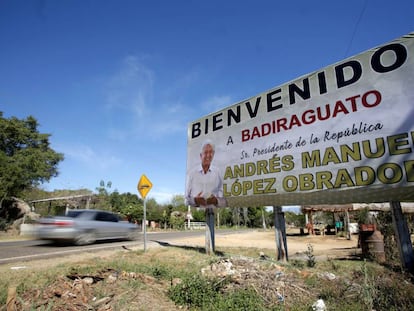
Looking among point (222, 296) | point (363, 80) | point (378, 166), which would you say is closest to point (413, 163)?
point (378, 166)

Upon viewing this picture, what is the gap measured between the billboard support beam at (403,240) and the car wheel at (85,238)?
11.1 m

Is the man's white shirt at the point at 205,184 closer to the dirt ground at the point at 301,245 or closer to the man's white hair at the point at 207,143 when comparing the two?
the man's white hair at the point at 207,143

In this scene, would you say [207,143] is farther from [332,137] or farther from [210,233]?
[332,137]

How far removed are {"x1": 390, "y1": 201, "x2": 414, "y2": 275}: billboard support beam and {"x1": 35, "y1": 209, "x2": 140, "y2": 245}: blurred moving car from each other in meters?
10.9

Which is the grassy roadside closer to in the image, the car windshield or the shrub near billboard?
the shrub near billboard

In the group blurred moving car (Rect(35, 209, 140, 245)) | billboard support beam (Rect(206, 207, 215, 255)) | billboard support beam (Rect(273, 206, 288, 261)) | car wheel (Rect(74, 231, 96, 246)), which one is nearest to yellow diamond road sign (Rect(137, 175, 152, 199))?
billboard support beam (Rect(206, 207, 215, 255))

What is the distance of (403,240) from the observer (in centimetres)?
575

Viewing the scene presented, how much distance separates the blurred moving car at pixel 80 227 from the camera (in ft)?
32.7

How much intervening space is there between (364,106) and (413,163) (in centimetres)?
157

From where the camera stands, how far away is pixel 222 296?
162 inches

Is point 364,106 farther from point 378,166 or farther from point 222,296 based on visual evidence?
point 222,296

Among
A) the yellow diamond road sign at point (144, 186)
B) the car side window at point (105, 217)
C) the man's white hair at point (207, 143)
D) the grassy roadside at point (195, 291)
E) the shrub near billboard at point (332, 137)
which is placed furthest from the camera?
the car side window at point (105, 217)

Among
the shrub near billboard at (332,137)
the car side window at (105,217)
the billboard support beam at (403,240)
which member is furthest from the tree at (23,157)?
the billboard support beam at (403,240)

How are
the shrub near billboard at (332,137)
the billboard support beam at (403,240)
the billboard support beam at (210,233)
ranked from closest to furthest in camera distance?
the shrub near billboard at (332,137) → the billboard support beam at (403,240) → the billboard support beam at (210,233)
